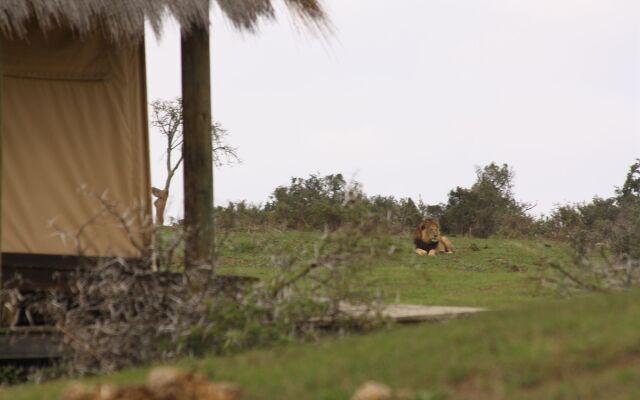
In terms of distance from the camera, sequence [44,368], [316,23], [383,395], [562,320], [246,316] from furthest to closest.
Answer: [316,23] < [44,368] < [246,316] < [562,320] < [383,395]

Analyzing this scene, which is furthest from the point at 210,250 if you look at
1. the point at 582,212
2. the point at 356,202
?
the point at 582,212

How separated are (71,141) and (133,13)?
4.68ft

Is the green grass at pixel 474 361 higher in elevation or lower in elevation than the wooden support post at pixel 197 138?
lower

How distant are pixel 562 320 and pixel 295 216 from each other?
677 inches

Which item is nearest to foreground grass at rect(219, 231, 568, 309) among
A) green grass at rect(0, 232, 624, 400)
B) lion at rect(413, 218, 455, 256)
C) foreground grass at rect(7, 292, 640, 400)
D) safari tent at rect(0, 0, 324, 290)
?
lion at rect(413, 218, 455, 256)

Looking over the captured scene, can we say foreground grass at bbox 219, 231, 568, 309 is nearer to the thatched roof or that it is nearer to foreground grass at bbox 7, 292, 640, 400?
foreground grass at bbox 7, 292, 640, 400

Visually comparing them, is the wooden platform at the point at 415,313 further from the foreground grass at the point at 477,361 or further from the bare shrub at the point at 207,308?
the foreground grass at the point at 477,361

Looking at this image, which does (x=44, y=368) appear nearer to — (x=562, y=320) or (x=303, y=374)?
(x=303, y=374)

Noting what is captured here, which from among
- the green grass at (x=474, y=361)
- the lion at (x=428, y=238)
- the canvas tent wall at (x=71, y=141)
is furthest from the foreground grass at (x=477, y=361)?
the lion at (x=428, y=238)

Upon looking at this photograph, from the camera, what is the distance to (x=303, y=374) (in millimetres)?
6234

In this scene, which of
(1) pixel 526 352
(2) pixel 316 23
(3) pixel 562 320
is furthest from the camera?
(2) pixel 316 23

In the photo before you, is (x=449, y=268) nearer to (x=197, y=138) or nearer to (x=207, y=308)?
(x=197, y=138)

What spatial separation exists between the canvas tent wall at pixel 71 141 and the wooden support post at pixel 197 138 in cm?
54

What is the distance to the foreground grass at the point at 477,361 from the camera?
19.0 ft
